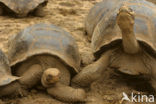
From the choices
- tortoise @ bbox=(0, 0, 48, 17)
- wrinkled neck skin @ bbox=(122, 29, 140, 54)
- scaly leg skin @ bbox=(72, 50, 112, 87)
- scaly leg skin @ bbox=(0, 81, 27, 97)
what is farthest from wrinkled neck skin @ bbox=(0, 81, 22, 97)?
tortoise @ bbox=(0, 0, 48, 17)

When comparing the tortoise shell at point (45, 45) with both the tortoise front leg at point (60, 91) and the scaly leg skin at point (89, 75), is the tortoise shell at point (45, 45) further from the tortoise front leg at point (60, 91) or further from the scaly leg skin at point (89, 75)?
the tortoise front leg at point (60, 91)

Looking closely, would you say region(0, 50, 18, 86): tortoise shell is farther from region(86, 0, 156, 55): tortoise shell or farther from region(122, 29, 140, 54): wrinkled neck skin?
region(122, 29, 140, 54): wrinkled neck skin

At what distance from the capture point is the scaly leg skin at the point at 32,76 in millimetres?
3133

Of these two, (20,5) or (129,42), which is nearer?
(129,42)

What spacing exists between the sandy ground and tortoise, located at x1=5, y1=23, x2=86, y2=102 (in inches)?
4.7

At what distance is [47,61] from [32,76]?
7.9 inches

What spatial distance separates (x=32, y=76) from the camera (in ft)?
10.3

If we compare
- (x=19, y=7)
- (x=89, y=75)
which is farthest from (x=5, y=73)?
(x=19, y=7)

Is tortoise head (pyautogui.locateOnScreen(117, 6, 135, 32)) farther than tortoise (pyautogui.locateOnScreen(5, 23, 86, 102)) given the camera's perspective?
No

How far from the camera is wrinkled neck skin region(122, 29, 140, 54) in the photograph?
3.06 m

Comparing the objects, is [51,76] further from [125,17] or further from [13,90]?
[125,17]

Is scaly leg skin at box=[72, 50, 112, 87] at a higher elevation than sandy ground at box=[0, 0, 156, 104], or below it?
higher

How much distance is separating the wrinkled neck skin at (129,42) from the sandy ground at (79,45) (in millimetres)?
415

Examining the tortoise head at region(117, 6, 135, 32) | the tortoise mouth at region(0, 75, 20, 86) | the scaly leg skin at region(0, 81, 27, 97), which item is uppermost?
the tortoise head at region(117, 6, 135, 32)
